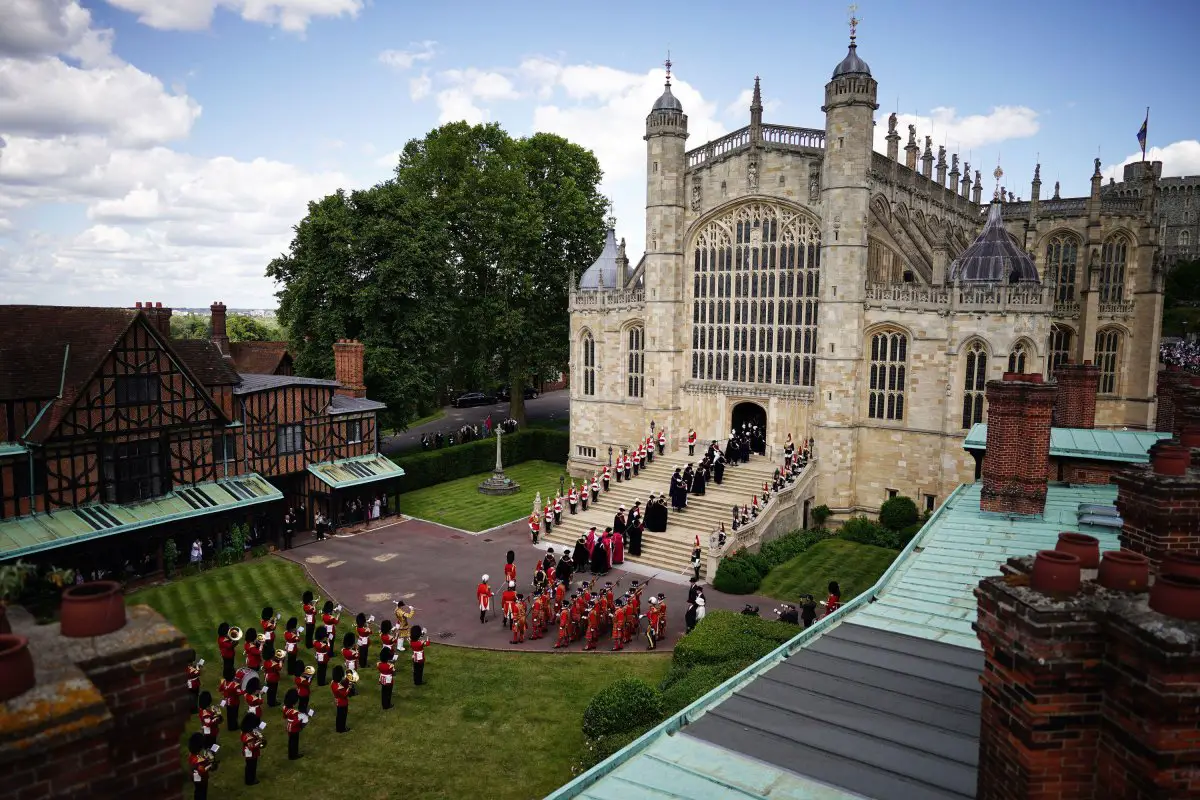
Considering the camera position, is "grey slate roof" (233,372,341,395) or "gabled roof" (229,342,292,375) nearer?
"grey slate roof" (233,372,341,395)

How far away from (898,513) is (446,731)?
796 inches

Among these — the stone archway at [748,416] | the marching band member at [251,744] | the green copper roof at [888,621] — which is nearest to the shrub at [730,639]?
the green copper roof at [888,621]

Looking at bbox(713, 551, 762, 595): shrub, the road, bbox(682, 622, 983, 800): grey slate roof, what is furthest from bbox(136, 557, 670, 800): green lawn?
the road

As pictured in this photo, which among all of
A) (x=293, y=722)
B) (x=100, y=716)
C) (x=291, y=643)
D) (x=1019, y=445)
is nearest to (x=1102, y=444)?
(x=1019, y=445)

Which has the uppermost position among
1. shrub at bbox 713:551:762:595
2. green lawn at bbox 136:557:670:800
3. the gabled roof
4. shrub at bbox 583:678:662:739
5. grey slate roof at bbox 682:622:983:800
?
the gabled roof

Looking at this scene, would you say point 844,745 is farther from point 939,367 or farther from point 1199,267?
point 1199,267

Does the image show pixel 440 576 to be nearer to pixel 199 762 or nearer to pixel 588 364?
pixel 199 762

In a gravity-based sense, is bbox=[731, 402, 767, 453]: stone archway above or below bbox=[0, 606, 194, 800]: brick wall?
below

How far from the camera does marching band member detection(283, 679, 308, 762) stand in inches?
531

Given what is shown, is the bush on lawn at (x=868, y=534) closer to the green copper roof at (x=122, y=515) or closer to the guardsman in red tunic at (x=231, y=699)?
the green copper roof at (x=122, y=515)

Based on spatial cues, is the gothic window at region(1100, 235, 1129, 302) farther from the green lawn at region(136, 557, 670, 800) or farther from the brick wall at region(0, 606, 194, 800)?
the brick wall at region(0, 606, 194, 800)

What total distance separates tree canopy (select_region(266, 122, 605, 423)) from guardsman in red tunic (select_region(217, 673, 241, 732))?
1980cm

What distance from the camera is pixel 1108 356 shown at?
41281 mm

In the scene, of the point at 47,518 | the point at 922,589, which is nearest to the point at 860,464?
the point at 922,589
